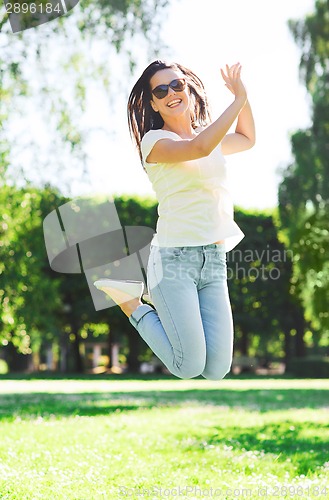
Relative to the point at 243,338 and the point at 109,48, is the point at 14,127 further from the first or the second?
the point at 243,338

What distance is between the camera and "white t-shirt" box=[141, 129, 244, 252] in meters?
4.98

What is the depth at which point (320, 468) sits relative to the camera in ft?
27.9

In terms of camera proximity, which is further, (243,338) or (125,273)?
(243,338)

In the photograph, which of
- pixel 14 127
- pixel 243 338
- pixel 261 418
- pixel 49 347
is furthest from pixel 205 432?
pixel 49 347

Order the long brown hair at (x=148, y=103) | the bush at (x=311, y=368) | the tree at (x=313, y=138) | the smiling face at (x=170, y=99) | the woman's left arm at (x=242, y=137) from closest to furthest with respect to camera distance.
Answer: the smiling face at (x=170, y=99) → the long brown hair at (x=148, y=103) → the woman's left arm at (x=242, y=137) → the tree at (x=313, y=138) → the bush at (x=311, y=368)

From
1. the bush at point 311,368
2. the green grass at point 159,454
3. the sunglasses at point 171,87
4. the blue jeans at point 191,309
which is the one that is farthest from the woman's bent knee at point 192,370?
the bush at point 311,368

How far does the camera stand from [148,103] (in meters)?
5.23

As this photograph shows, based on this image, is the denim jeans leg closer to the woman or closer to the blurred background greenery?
the woman

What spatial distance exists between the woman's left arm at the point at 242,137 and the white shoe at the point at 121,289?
3.76ft

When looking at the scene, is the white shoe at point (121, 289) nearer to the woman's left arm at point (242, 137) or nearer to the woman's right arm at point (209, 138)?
the woman's right arm at point (209, 138)

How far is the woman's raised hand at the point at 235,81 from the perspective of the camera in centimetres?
457

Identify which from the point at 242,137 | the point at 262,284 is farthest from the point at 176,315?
the point at 262,284

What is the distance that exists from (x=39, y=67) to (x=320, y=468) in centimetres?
908

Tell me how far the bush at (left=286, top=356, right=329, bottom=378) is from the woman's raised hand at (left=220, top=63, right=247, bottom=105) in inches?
1416
